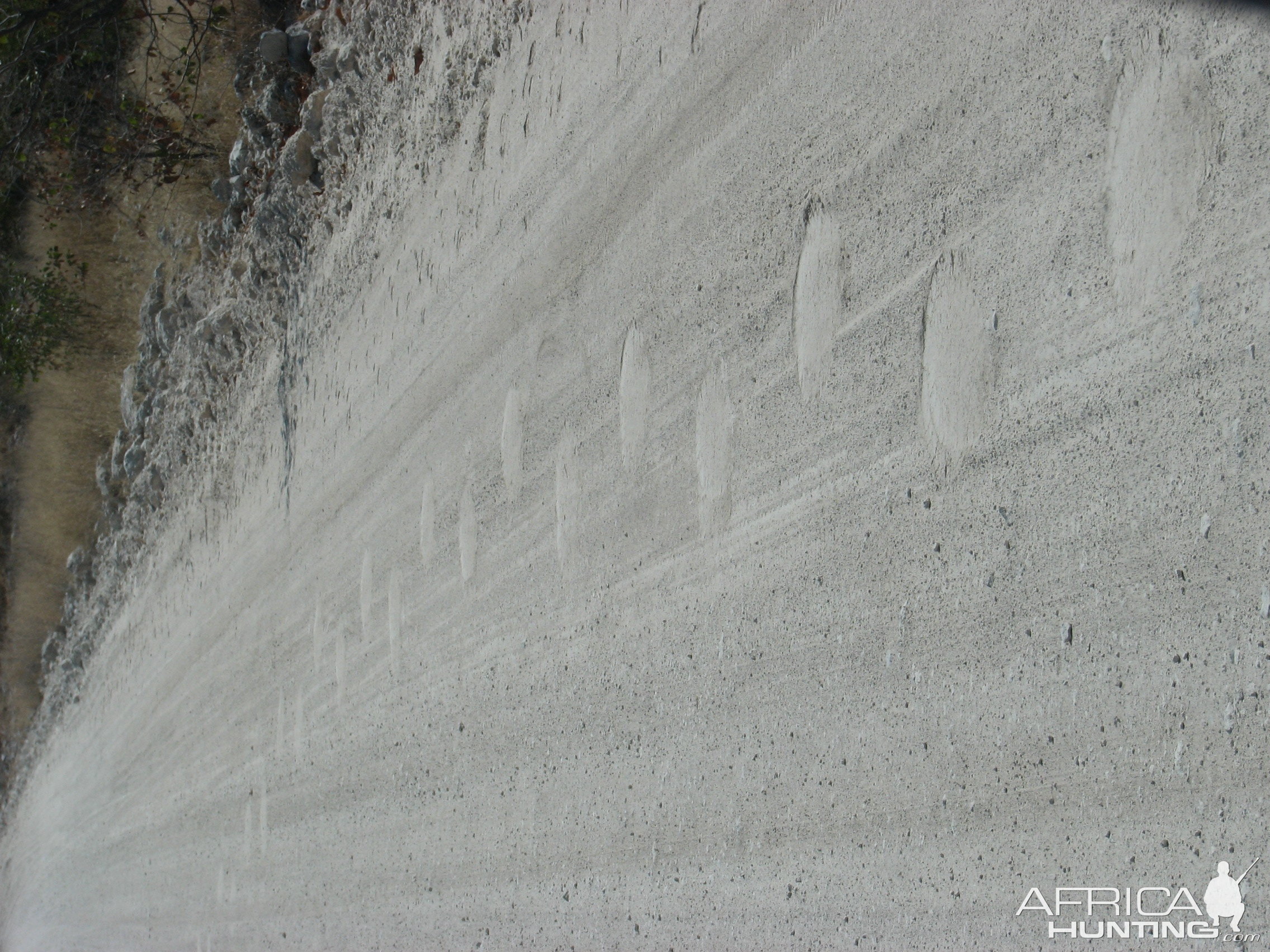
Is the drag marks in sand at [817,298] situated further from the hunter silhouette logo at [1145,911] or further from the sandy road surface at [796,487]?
the hunter silhouette logo at [1145,911]

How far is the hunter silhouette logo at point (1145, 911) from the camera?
70.0 inches

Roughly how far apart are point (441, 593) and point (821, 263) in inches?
79.8

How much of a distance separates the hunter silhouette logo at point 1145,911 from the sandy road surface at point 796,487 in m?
0.02

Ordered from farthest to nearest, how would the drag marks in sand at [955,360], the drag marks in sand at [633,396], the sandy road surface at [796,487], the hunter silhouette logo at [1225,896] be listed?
the drag marks in sand at [633,396] → the drag marks in sand at [955,360] → the sandy road surface at [796,487] → the hunter silhouette logo at [1225,896]

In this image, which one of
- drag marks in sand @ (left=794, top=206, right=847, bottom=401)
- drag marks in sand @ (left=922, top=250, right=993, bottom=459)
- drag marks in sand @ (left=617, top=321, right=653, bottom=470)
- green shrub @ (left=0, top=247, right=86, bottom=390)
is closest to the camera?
drag marks in sand @ (left=922, top=250, right=993, bottom=459)

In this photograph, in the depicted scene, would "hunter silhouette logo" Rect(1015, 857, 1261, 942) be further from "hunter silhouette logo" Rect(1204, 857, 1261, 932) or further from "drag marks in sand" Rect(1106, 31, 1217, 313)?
"drag marks in sand" Rect(1106, 31, 1217, 313)

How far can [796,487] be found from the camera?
264cm

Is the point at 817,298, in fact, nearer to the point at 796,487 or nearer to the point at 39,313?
the point at 796,487

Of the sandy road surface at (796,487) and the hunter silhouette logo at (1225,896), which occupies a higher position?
the sandy road surface at (796,487)

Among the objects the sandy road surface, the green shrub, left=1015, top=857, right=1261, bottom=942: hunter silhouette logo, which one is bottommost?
left=1015, top=857, right=1261, bottom=942: hunter silhouette logo

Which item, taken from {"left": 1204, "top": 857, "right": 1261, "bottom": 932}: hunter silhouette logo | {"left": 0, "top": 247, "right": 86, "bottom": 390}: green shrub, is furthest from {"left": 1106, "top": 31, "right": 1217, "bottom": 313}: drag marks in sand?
{"left": 0, "top": 247, "right": 86, "bottom": 390}: green shrub

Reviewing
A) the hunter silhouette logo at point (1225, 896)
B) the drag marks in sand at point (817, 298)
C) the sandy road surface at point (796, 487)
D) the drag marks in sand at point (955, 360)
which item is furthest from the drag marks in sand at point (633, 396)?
the hunter silhouette logo at point (1225, 896)

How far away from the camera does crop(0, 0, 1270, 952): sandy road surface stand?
76.0 inches

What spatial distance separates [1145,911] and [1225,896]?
142 mm
